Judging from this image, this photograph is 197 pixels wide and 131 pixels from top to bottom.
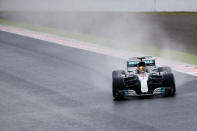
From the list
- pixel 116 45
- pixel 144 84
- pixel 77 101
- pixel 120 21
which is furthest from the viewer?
pixel 120 21

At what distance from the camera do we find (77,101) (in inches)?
574

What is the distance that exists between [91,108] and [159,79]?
78.0 inches

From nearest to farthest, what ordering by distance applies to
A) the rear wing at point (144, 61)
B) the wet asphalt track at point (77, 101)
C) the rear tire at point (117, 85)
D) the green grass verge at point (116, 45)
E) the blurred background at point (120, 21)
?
the wet asphalt track at point (77, 101)
the rear tire at point (117, 85)
the rear wing at point (144, 61)
the green grass verge at point (116, 45)
the blurred background at point (120, 21)

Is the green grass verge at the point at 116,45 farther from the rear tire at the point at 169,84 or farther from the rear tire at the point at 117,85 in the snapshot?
the rear tire at the point at 117,85

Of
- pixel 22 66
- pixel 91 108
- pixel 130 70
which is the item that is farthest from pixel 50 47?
pixel 91 108

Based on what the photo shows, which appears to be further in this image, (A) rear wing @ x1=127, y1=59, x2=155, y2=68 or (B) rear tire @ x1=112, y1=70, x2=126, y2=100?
(A) rear wing @ x1=127, y1=59, x2=155, y2=68

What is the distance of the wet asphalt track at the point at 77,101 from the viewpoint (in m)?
11.9

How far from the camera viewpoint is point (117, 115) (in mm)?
12672

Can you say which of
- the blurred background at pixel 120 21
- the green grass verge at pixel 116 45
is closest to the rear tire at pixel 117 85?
the green grass verge at pixel 116 45

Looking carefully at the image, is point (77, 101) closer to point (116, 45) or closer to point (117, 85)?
point (117, 85)

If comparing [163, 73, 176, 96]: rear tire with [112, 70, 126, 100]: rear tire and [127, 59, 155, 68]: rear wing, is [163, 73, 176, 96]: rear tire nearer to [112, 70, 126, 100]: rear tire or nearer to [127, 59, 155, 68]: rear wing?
[112, 70, 126, 100]: rear tire

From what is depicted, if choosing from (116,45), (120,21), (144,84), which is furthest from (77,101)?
(120,21)

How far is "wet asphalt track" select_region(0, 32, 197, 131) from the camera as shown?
468 inches

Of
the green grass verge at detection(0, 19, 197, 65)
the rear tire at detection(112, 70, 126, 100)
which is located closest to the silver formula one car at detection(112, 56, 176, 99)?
the rear tire at detection(112, 70, 126, 100)
